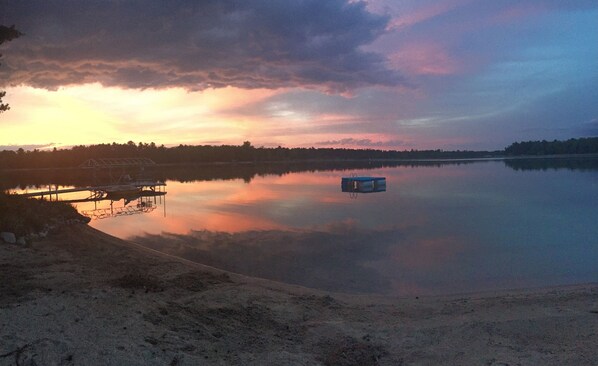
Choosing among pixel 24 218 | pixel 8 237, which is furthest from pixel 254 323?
pixel 24 218

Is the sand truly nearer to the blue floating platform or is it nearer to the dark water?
the dark water

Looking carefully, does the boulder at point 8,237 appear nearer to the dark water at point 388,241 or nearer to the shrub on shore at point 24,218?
the shrub on shore at point 24,218

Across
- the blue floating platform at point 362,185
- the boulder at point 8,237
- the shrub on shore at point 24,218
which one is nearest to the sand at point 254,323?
the boulder at point 8,237

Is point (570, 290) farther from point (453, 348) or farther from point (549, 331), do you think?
point (453, 348)

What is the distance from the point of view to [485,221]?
24.4 m

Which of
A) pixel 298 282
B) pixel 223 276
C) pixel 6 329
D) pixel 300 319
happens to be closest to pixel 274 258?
pixel 298 282

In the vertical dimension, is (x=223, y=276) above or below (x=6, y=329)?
below

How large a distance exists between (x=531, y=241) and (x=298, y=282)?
39.9 feet

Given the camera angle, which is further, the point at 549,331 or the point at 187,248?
the point at 187,248

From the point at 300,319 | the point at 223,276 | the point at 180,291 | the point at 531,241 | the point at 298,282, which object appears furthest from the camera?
the point at 531,241

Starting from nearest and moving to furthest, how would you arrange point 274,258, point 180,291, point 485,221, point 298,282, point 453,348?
1. point 453,348
2. point 180,291
3. point 298,282
4. point 274,258
5. point 485,221

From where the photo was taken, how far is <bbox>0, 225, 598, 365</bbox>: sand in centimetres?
569

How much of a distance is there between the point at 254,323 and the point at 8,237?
889cm

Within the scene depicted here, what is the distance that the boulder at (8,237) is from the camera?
12.0 metres
